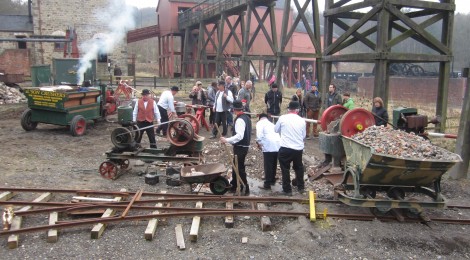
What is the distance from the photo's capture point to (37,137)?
447 inches

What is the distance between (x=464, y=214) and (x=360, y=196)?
1.92 metres

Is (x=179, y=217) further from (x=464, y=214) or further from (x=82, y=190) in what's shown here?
(x=464, y=214)

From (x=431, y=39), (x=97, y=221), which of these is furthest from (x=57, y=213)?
(x=431, y=39)

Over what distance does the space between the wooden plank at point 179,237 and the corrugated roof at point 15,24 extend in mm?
28974

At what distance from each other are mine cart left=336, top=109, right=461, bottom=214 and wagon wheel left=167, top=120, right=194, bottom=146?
121 inches

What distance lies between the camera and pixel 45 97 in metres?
11.2

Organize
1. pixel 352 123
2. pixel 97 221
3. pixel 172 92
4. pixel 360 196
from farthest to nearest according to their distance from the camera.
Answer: pixel 172 92 → pixel 352 123 → pixel 360 196 → pixel 97 221

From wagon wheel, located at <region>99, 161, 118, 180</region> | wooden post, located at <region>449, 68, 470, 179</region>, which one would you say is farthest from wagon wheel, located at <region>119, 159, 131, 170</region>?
wooden post, located at <region>449, 68, 470, 179</region>

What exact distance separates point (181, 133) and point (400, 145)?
13.7 feet

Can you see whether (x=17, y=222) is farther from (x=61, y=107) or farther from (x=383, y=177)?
(x=61, y=107)

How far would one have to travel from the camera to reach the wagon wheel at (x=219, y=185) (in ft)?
22.0

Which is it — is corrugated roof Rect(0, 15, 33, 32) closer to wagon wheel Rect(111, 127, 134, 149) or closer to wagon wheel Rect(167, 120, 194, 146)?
wagon wheel Rect(111, 127, 134, 149)

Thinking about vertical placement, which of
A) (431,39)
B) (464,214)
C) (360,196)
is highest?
(431,39)

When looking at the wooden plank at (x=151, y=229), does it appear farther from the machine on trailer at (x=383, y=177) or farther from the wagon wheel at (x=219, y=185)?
the machine on trailer at (x=383, y=177)
